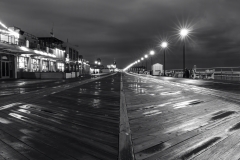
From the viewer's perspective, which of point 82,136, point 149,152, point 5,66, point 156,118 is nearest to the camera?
point 149,152

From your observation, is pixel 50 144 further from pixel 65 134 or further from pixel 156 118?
pixel 156 118

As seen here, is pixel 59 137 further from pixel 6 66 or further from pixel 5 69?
pixel 6 66

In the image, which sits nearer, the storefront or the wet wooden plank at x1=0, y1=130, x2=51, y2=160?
the wet wooden plank at x1=0, y1=130, x2=51, y2=160

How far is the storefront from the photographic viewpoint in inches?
1057

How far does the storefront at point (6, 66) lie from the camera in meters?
26.8

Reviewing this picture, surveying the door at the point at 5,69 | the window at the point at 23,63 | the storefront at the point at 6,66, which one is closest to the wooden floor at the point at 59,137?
the storefront at the point at 6,66

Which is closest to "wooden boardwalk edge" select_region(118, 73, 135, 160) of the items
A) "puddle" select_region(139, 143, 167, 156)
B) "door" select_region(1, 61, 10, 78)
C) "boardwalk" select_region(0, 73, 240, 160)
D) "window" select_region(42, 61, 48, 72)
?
"boardwalk" select_region(0, 73, 240, 160)

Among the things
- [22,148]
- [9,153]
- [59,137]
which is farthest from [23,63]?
[9,153]

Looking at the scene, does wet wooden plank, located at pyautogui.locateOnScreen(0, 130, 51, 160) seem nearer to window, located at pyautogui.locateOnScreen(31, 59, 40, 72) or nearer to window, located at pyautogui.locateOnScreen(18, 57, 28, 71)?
window, located at pyautogui.locateOnScreen(18, 57, 28, 71)

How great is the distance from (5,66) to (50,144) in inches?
1180

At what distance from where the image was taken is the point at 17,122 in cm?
383

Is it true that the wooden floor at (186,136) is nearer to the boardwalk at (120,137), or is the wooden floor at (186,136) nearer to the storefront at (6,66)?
the boardwalk at (120,137)

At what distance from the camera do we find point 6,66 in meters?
27.8

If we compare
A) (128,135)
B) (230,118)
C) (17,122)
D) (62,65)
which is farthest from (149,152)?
(62,65)
